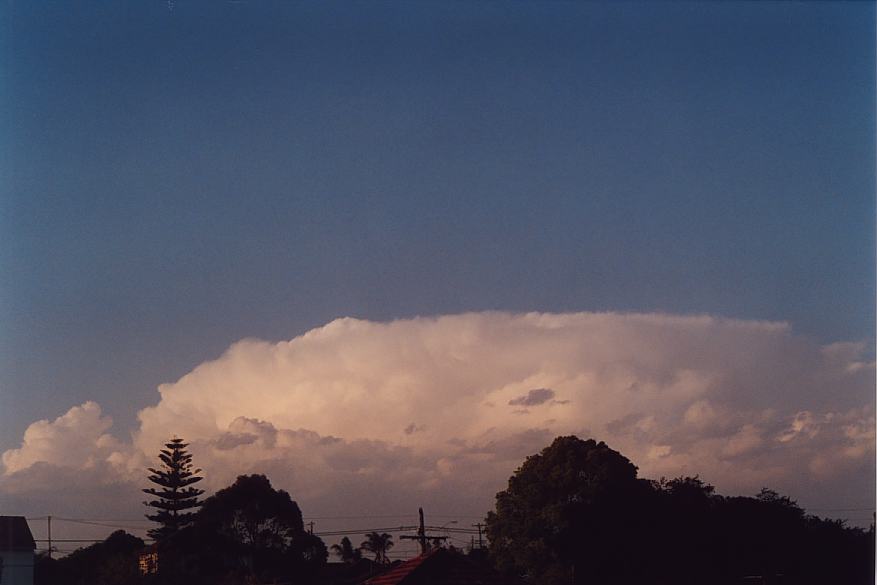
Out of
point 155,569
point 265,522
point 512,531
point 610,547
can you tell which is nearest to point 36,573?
point 155,569

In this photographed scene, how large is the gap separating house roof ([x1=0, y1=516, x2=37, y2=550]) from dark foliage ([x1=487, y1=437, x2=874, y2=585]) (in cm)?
2656

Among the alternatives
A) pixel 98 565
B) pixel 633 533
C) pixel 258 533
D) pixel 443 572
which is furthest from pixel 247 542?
pixel 443 572

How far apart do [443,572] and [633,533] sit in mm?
26492

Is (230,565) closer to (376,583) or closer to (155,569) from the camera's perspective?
(155,569)

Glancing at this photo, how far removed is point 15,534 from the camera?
202ft

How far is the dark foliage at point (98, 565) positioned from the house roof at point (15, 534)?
4.54m

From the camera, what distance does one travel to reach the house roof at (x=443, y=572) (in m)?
31.6

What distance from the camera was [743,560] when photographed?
61.2 meters

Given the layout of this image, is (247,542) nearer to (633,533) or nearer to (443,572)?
(633,533)

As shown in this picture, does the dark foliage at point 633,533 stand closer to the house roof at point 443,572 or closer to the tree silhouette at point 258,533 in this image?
the tree silhouette at point 258,533

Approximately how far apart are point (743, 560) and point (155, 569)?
115 ft

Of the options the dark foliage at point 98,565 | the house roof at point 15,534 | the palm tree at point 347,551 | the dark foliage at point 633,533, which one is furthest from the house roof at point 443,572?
the palm tree at point 347,551

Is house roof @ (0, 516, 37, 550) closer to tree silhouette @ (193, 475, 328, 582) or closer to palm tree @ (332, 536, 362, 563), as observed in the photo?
tree silhouette @ (193, 475, 328, 582)

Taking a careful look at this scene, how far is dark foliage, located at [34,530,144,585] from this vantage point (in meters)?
59.2
